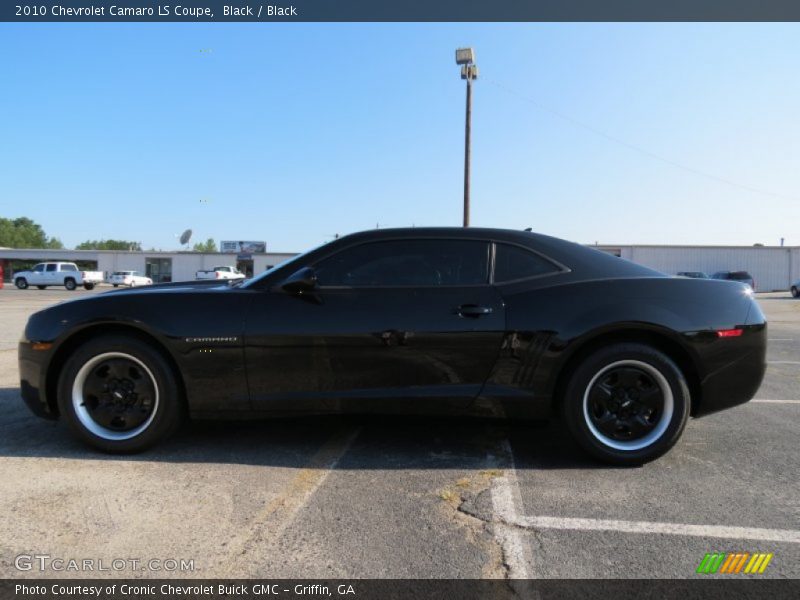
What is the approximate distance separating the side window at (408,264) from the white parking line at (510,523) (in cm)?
117

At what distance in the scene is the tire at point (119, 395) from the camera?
3.17 metres

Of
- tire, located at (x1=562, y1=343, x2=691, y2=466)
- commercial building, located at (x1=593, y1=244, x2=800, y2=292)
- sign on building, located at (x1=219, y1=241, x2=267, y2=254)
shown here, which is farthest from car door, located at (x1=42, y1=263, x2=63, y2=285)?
tire, located at (x1=562, y1=343, x2=691, y2=466)

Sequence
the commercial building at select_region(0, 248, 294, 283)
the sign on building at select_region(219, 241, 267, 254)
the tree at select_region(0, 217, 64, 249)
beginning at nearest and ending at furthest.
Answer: the commercial building at select_region(0, 248, 294, 283) → the sign on building at select_region(219, 241, 267, 254) → the tree at select_region(0, 217, 64, 249)

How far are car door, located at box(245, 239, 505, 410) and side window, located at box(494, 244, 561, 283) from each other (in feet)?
0.54

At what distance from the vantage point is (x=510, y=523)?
2398 mm

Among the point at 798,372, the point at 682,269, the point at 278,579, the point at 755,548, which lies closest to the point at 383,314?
the point at 278,579

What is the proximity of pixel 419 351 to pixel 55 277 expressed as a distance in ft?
138

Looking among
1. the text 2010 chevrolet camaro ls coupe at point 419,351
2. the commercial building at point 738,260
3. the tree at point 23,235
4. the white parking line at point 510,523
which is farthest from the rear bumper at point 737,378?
the tree at point 23,235

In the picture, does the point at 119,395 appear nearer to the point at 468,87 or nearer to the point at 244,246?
the point at 468,87

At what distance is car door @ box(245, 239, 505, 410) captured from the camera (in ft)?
10.1

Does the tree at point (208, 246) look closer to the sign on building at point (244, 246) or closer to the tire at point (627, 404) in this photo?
the sign on building at point (244, 246)

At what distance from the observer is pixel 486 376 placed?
308 cm

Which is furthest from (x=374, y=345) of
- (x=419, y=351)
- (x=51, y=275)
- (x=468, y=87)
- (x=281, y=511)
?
(x=51, y=275)

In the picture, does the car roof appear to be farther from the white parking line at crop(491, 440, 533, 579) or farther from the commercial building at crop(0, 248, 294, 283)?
the commercial building at crop(0, 248, 294, 283)
